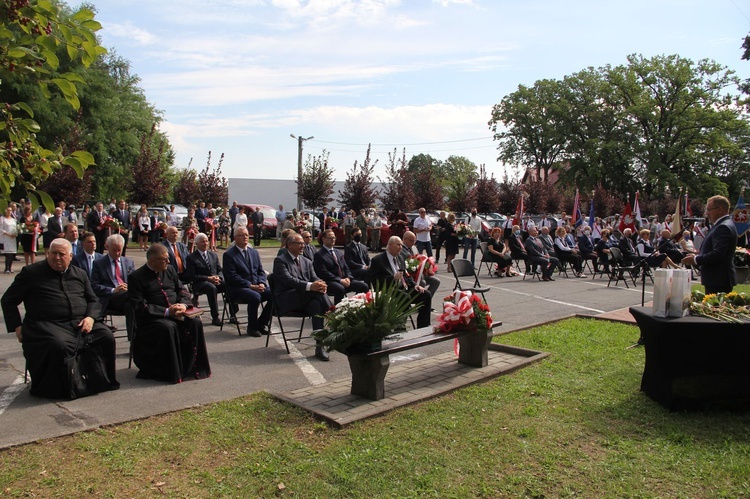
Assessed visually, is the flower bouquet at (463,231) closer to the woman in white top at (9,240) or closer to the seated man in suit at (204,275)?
the seated man in suit at (204,275)

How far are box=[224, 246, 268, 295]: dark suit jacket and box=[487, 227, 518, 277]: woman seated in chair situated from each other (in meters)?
9.32

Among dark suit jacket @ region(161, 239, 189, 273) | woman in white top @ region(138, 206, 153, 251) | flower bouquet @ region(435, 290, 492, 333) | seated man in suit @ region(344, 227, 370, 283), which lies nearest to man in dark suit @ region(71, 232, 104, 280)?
dark suit jacket @ region(161, 239, 189, 273)

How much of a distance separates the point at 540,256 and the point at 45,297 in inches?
523

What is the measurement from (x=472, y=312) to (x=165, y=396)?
3342 millimetres

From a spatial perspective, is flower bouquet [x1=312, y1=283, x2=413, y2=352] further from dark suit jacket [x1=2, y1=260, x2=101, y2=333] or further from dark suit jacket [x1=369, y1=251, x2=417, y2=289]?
dark suit jacket [x1=369, y1=251, x2=417, y2=289]

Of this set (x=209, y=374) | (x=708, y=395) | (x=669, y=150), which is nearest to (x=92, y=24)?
(x=209, y=374)

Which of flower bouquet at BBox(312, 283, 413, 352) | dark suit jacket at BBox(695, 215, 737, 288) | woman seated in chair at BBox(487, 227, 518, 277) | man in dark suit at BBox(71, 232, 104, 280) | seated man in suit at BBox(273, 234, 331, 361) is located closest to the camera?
flower bouquet at BBox(312, 283, 413, 352)

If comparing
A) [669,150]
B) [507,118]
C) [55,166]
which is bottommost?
[55,166]

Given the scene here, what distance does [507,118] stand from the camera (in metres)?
66.4

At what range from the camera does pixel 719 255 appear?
23.9ft

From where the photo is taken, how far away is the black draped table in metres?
5.43

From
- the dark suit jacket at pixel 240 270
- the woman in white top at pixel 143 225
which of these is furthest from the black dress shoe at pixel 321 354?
the woman in white top at pixel 143 225

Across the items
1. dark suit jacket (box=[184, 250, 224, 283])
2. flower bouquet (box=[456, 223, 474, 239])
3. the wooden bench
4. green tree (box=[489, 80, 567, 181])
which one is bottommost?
the wooden bench

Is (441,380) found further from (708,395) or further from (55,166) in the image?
(55,166)
